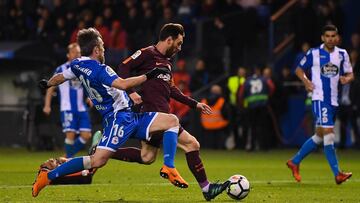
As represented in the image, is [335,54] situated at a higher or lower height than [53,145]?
higher

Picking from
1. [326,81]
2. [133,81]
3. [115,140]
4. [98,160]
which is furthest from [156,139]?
[326,81]

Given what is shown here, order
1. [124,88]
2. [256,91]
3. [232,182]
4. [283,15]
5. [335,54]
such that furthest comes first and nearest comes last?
[283,15] < [256,91] < [335,54] < [232,182] < [124,88]

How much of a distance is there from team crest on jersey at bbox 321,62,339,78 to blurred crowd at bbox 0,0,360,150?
8.07m

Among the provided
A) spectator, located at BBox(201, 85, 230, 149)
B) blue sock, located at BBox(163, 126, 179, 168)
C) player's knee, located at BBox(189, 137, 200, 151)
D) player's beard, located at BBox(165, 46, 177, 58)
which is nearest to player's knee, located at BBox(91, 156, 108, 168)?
blue sock, located at BBox(163, 126, 179, 168)

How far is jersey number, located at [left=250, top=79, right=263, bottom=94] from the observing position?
77.4ft

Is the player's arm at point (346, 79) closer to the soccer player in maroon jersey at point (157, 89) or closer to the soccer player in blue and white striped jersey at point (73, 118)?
the soccer player in maroon jersey at point (157, 89)

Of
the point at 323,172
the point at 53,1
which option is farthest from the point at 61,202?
the point at 53,1

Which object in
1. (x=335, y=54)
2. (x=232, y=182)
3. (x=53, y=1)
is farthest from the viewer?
(x=53, y=1)

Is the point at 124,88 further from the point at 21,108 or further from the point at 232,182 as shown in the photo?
the point at 21,108

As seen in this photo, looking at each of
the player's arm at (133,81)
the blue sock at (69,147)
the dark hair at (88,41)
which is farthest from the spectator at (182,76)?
the player's arm at (133,81)

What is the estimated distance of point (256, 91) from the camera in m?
23.7

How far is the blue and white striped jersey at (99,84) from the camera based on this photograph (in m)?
11.0

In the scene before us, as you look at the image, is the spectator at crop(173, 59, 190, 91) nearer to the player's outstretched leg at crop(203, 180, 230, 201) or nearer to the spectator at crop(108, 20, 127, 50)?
the spectator at crop(108, 20, 127, 50)

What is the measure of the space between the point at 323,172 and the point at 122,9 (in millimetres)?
11310
